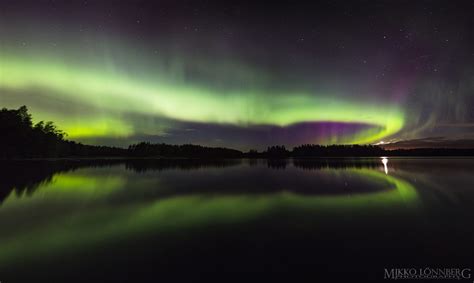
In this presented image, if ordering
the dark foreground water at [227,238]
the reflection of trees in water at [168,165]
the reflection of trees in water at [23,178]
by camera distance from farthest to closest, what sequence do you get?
the reflection of trees in water at [168,165], the reflection of trees in water at [23,178], the dark foreground water at [227,238]

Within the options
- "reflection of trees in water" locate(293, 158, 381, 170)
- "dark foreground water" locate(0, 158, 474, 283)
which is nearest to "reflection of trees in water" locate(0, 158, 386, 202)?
"reflection of trees in water" locate(293, 158, 381, 170)

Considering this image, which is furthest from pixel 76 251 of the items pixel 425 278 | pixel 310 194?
pixel 310 194

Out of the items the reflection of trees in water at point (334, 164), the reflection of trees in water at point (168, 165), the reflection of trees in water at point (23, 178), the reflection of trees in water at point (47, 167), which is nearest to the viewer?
the reflection of trees in water at point (23, 178)

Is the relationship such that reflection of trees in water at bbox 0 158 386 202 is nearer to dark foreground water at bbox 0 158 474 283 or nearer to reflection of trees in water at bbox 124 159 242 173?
reflection of trees in water at bbox 124 159 242 173

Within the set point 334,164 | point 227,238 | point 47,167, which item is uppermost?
point 334,164

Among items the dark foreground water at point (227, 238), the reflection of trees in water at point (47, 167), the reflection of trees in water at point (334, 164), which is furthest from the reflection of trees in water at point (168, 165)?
the dark foreground water at point (227, 238)

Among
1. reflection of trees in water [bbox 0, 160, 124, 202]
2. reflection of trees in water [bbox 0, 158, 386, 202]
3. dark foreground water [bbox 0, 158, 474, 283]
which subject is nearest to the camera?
dark foreground water [bbox 0, 158, 474, 283]

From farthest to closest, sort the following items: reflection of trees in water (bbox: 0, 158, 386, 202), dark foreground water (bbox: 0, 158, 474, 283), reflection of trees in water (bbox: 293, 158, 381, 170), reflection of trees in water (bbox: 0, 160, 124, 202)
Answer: reflection of trees in water (bbox: 293, 158, 381, 170)
reflection of trees in water (bbox: 0, 158, 386, 202)
reflection of trees in water (bbox: 0, 160, 124, 202)
dark foreground water (bbox: 0, 158, 474, 283)

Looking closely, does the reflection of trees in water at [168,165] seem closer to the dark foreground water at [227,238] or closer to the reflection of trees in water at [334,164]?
the reflection of trees in water at [334,164]

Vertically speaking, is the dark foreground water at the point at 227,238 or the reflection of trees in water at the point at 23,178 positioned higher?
the reflection of trees in water at the point at 23,178

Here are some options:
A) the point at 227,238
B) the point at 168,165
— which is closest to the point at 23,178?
the point at 227,238

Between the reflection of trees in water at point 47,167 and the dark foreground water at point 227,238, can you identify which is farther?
the reflection of trees in water at point 47,167

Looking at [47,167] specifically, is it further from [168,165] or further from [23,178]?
[168,165]

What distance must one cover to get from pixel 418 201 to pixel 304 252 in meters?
13.7
